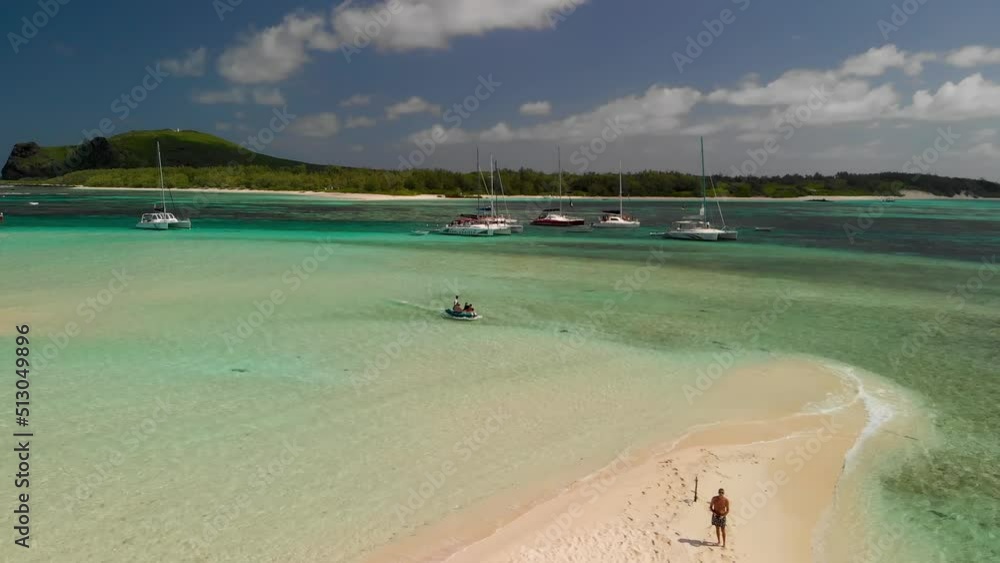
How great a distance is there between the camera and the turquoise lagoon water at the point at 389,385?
11086 mm

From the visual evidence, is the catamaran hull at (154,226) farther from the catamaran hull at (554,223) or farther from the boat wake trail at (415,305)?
the catamaran hull at (554,223)

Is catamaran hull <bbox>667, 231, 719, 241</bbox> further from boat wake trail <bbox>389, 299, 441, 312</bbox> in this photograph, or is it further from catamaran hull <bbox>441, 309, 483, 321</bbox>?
catamaran hull <bbox>441, 309, 483, 321</bbox>

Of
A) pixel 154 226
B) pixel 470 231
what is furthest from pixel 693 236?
pixel 154 226

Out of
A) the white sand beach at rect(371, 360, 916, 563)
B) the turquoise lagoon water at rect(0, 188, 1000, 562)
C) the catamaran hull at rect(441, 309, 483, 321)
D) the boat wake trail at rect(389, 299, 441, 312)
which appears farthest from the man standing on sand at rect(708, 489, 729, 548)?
the boat wake trail at rect(389, 299, 441, 312)

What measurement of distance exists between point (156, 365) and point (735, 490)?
1731 cm

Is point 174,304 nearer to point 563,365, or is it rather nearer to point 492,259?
point 563,365

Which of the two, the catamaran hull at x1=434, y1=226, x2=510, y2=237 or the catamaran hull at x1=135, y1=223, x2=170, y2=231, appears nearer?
the catamaran hull at x1=135, y1=223, x2=170, y2=231

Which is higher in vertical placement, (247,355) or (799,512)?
(247,355)

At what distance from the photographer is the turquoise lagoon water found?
1109cm

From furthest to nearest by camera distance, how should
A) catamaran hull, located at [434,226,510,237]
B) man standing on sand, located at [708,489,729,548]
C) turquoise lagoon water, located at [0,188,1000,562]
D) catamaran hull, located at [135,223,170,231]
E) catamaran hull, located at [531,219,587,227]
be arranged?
1. catamaran hull, located at [531,219,587,227]
2. catamaran hull, located at [434,226,510,237]
3. catamaran hull, located at [135,223,170,231]
4. turquoise lagoon water, located at [0,188,1000,562]
5. man standing on sand, located at [708,489,729,548]

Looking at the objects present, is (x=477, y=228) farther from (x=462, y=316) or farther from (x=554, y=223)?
(x=462, y=316)

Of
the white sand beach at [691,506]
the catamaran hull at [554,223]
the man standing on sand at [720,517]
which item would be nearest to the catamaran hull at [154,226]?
the catamaran hull at [554,223]

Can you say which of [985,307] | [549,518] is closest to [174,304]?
[549,518]

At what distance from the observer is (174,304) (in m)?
28.0
